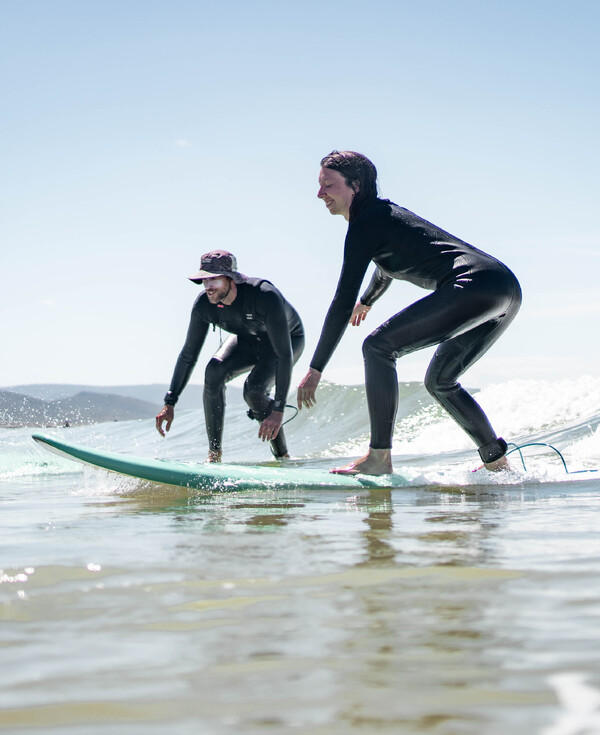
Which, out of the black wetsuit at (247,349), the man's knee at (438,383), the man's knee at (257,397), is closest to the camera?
the man's knee at (438,383)

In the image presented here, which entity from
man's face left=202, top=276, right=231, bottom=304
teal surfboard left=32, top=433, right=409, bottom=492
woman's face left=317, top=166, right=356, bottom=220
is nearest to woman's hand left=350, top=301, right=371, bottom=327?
woman's face left=317, top=166, right=356, bottom=220

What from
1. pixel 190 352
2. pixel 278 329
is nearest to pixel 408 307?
pixel 278 329

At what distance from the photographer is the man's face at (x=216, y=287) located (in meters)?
5.86

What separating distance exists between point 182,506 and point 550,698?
2881 millimetres

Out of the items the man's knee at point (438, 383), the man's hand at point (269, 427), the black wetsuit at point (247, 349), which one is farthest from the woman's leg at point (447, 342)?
the black wetsuit at point (247, 349)

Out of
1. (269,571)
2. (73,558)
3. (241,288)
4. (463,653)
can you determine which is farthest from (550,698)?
(241,288)

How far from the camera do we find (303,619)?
1.61 metres

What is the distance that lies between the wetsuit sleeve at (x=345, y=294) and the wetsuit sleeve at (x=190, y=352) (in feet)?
6.40

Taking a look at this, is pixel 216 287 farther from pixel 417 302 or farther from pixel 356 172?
pixel 417 302

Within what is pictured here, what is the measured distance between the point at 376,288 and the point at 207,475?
168 centimetres

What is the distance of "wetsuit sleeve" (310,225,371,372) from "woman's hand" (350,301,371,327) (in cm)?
95

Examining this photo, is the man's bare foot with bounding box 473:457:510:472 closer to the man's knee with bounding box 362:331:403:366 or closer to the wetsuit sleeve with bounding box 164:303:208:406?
the man's knee with bounding box 362:331:403:366

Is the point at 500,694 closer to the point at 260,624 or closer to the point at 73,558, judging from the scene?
the point at 260,624

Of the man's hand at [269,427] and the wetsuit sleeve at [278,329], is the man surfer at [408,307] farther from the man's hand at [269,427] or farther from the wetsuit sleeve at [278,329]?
the wetsuit sleeve at [278,329]
